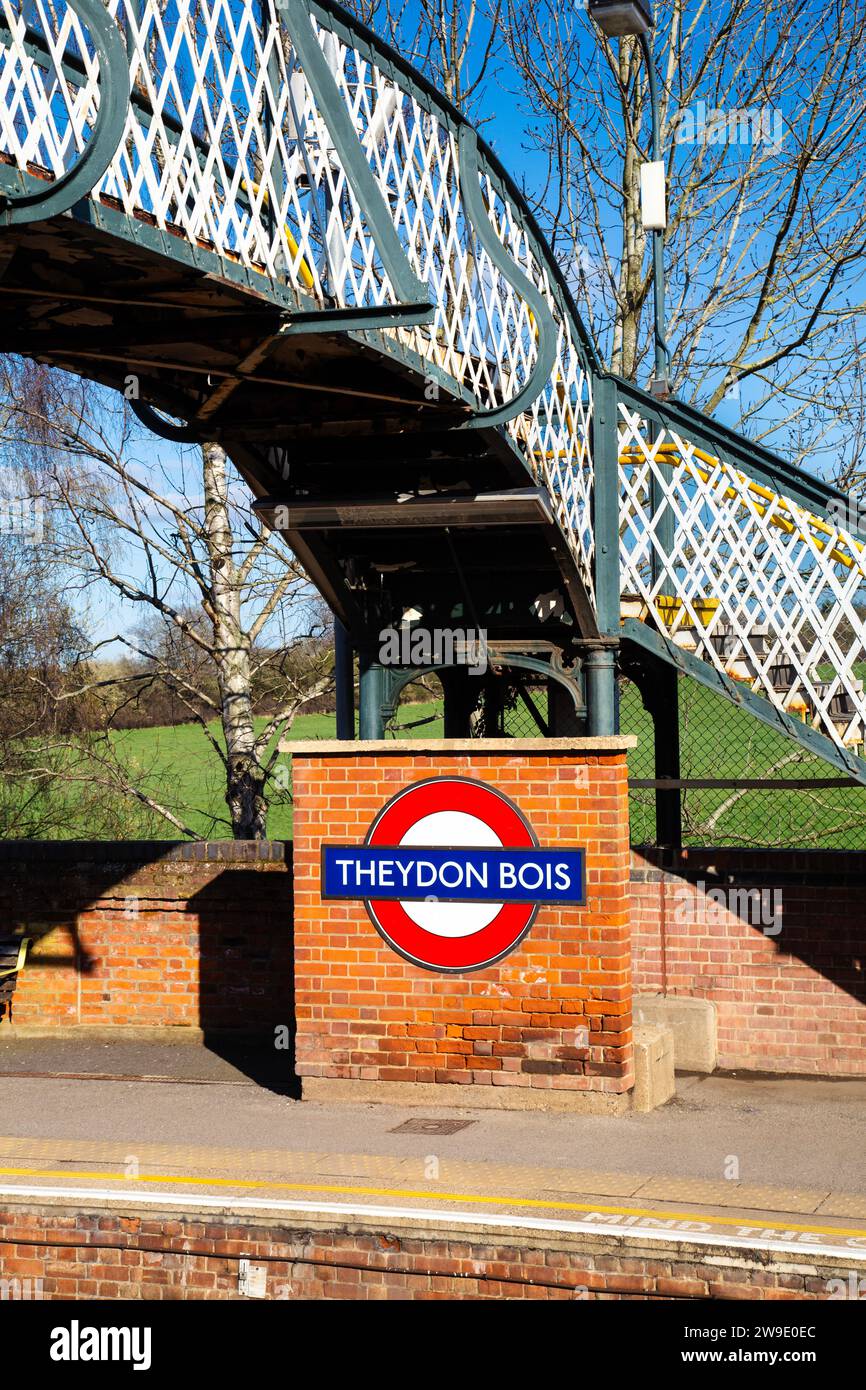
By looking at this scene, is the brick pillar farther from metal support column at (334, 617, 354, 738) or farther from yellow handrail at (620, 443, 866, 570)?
yellow handrail at (620, 443, 866, 570)

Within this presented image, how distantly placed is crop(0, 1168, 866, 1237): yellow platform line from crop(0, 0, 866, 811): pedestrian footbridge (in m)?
3.97

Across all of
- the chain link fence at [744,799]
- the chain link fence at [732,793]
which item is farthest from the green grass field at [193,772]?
the chain link fence at [744,799]

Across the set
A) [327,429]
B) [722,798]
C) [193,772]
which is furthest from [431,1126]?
[193,772]

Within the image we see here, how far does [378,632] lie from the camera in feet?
37.5

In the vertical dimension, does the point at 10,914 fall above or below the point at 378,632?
below

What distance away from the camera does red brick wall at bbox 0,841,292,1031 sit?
12.0 metres

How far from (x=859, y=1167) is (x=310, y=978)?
12.2 feet

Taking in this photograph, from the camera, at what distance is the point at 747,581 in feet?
36.0

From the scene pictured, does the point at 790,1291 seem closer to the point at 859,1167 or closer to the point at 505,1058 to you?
the point at 859,1167

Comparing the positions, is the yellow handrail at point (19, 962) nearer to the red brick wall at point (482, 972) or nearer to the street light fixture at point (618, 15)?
the red brick wall at point (482, 972)

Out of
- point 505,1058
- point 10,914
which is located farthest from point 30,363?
point 505,1058

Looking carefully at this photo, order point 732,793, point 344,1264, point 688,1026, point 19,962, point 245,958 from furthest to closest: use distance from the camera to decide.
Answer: point 732,793 → point 19,962 → point 245,958 → point 688,1026 → point 344,1264

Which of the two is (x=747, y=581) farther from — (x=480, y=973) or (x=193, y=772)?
(x=193, y=772)

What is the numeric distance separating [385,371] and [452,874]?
11.1 feet
